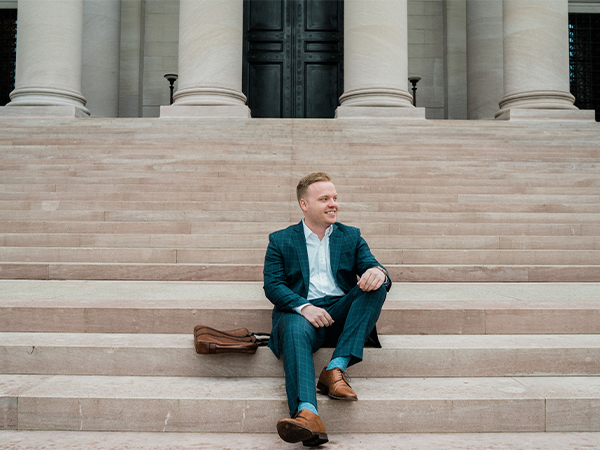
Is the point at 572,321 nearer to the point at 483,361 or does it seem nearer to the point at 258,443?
the point at 483,361

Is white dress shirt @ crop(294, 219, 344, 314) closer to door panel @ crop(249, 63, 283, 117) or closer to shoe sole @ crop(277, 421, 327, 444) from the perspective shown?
shoe sole @ crop(277, 421, 327, 444)

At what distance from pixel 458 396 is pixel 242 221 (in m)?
5.09

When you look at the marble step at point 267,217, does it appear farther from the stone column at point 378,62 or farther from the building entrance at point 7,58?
the building entrance at point 7,58

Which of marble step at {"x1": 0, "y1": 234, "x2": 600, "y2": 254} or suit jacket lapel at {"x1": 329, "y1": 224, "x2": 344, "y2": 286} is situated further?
marble step at {"x1": 0, "y1": 234, "x2": 600, "y2": 254}

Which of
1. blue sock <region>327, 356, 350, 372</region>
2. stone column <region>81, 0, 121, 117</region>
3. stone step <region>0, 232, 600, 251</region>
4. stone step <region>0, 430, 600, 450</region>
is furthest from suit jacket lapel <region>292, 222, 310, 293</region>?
stone column <region>81, 0, 121, 117</region>

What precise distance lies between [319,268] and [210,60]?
471 inches

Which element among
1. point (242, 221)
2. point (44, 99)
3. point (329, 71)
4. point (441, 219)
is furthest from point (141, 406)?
point (329, 71)

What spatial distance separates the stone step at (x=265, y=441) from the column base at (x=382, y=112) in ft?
38.3

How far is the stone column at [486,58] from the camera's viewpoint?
62.2ft

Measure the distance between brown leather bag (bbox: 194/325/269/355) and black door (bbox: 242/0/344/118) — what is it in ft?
55.1

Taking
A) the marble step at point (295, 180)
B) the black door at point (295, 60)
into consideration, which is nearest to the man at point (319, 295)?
the marble step at point (295, 180)

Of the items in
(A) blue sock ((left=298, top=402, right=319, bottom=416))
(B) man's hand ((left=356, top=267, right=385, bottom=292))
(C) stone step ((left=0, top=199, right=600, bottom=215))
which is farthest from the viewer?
(C) stone step ((left=0, top=199, right=600, bottom=215))

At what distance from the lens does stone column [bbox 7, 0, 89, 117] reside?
14531mm

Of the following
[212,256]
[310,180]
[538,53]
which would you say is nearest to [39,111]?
[212,256]
